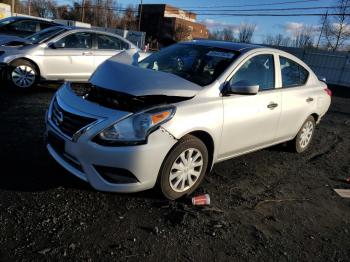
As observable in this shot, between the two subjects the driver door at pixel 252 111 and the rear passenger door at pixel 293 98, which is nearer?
the driver door at pixel 252 111

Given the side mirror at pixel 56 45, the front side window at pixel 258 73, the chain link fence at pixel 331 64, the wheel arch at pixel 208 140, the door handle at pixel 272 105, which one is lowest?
the chain link fence at pixel 331 64

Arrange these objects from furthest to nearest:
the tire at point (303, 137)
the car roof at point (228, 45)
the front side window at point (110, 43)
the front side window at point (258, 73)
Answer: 1. the front side window at point (110, 43)
2. the tire at point (303, 137)
3. the car roof at point (228, 45)
4. the front side window at point (258, 73)

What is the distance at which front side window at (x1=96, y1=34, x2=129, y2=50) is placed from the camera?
982 centimetres

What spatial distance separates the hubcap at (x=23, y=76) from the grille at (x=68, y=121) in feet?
17.3

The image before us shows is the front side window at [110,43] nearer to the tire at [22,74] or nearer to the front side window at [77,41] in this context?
the front side window at [77,41]

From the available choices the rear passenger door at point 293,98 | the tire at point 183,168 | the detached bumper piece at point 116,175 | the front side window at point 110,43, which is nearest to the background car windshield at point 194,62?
the tire at point 183,168

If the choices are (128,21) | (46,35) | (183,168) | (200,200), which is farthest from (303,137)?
(128,21)

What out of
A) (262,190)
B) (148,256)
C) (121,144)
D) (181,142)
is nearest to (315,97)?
(262,190)

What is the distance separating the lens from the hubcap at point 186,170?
155 inches

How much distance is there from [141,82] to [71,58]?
18.8 feet

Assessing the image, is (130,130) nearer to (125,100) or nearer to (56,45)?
(125,100)

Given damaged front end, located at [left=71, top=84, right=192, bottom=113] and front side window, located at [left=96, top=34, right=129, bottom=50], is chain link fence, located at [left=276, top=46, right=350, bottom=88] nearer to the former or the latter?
front side window, located at [left=96, top=34, right=129, bottom=50]

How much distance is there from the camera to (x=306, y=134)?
638cm

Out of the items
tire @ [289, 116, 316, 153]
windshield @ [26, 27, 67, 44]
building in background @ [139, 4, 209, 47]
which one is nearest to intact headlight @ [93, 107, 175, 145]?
tire @ [289, 116, 316, 153]
